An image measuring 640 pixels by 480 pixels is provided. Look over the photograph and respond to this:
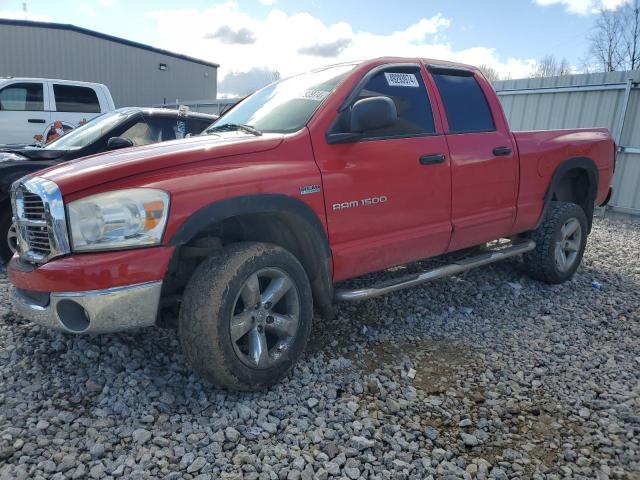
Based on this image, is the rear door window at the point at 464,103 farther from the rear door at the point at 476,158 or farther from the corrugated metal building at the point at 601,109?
the corrugated metal building at the point at 601,109

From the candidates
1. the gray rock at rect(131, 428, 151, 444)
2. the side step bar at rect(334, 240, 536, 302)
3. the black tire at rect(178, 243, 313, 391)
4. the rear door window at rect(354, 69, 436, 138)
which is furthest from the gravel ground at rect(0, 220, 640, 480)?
the rear door window at rect(354, 69, 436, 138)

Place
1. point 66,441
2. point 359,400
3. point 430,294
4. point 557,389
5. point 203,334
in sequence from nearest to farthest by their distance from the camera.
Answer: point 66,441, point 203,334, point 359,400, point 557,389, point 430,294

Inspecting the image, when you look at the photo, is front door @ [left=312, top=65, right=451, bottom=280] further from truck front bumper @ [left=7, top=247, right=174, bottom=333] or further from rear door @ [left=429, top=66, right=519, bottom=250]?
truck front bumper @ [left=7, top=247, right=174, bottom=333]

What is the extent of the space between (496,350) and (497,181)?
4.60 ft

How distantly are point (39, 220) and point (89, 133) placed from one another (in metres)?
3.67

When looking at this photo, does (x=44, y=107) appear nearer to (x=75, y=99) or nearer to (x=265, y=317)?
(x=75, y=99)

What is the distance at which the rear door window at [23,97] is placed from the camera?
838 cm

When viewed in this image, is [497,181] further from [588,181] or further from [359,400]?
[359,400]

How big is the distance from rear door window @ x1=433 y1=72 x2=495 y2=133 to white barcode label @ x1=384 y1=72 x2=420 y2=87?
0.28 metres

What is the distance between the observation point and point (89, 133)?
5.73 metres

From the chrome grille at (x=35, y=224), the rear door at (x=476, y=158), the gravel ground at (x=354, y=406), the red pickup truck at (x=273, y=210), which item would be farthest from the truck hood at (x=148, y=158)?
the rear door at (x=476, y=158)

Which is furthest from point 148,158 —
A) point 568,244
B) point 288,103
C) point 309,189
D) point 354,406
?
point 568,244

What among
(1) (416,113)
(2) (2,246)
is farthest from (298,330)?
(2) (2,246)

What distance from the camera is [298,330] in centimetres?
290
